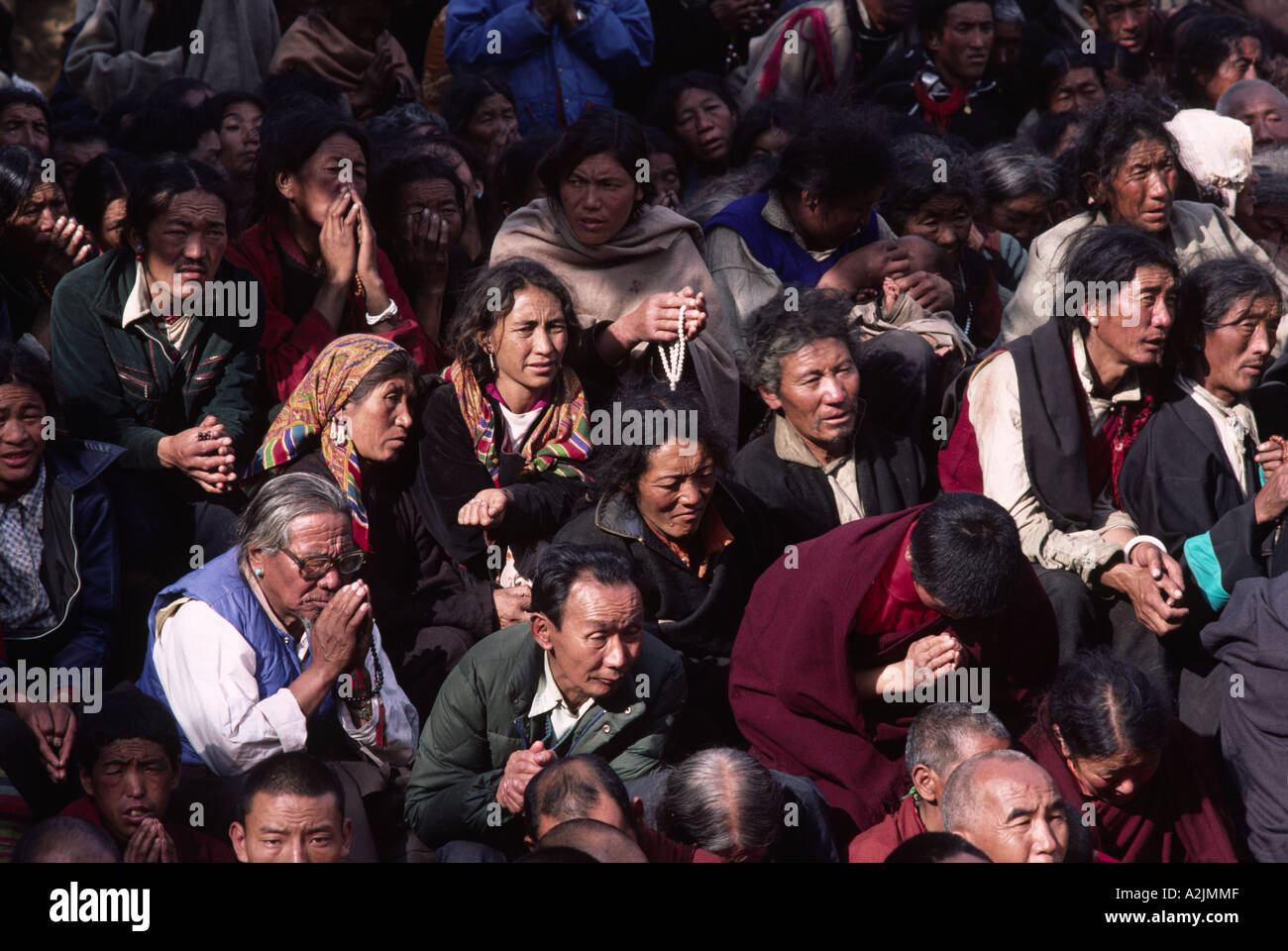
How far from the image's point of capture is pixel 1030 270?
19.3ft

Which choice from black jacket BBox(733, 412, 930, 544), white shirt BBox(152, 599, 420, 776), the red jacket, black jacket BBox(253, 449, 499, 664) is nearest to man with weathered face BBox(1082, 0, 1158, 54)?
black jacket BBox(733, 412, 930, 544)

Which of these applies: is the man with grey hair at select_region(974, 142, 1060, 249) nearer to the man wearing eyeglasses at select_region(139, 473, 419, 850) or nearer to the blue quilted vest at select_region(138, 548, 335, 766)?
the man wearing eyeglasses at select_region(139, 473, 419, 850)

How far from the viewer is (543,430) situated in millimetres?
5250

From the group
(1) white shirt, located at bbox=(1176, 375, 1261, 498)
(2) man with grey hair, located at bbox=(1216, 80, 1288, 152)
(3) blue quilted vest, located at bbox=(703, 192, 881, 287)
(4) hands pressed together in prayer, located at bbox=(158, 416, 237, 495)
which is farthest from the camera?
(2) man with grey hair, located at bbox=(1216, 80, 1288, 152)

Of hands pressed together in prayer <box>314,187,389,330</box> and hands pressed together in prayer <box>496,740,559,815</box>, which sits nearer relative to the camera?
hands pressed together in prayer <box>496,740,559,815</box>

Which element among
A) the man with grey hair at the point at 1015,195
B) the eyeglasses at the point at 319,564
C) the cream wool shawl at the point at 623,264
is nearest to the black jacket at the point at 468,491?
the eyeglasses at the point at 319,564

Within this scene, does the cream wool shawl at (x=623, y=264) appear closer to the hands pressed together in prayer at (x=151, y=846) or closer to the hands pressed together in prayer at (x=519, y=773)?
the hands pressed together in prayer at (x=519, y=773)

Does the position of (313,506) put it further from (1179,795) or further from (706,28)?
(706,28)

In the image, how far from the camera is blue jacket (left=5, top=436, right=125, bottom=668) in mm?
4492

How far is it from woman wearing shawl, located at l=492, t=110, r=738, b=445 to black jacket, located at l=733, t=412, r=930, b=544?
0.32 metres

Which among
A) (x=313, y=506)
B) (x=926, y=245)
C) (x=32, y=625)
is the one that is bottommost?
(x=32, y=625)

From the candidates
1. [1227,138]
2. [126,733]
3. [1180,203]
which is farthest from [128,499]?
[1227,138]

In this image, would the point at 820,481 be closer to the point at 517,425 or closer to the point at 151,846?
the point at 517,425

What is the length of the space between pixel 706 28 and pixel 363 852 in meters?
4.96
